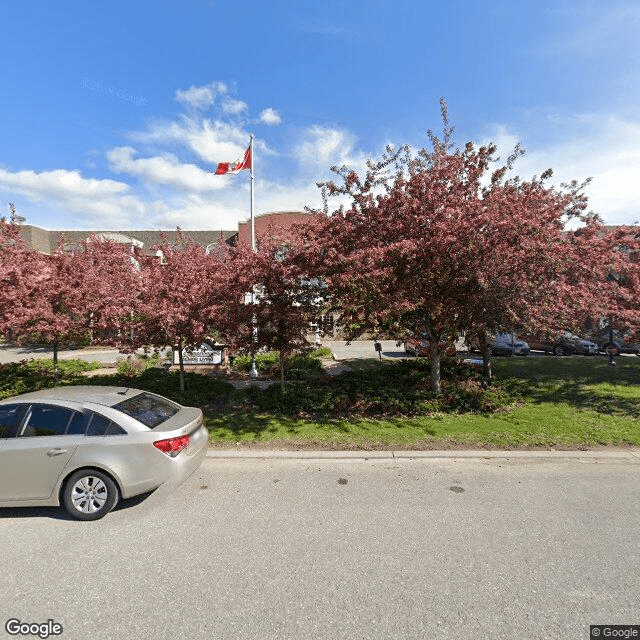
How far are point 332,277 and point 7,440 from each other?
545 centimetres

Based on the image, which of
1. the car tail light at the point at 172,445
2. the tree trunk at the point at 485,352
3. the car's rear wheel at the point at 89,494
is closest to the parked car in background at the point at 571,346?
the tree trunk at the point at 485,352

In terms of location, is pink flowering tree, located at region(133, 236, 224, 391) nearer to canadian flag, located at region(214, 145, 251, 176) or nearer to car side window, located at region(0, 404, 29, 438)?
car side window, located at region(0, 404, 29, 438)

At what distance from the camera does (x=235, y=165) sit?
1572 cm

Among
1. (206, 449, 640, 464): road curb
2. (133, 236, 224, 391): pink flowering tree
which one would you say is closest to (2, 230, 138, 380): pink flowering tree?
(133, 236, 224, 391): pink flowering tree

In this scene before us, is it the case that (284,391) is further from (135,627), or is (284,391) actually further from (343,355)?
(343,355)

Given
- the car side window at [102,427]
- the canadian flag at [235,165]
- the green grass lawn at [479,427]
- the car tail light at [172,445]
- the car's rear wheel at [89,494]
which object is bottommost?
the green grass lawn at [479,427]

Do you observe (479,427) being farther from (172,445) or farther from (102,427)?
(102,427)

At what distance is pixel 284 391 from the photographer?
942 centimetres

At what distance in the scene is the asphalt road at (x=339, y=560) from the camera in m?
2.86

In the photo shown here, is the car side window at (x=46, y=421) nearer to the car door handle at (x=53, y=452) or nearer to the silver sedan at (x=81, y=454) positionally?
the silver sedan at (x=81, y=454)

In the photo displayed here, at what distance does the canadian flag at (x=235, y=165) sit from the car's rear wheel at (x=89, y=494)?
45.3ft

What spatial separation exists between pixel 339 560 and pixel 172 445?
2.37 metres

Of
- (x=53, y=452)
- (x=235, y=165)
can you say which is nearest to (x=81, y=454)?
(x=53, y=452)

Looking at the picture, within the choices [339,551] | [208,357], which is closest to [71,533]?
[339,551]
